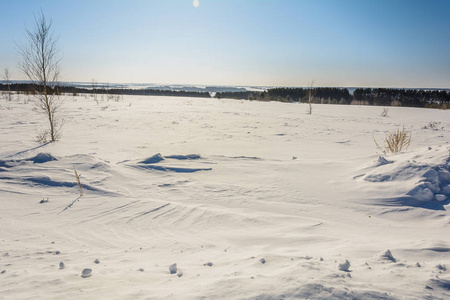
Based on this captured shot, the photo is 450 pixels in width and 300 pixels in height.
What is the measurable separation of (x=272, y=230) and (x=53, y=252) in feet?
6.52

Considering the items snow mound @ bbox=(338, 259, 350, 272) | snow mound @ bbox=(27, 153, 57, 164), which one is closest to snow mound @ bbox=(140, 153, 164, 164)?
snow mound @ bbox=(27, 153, 57, 164)

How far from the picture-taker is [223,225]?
2.64 m

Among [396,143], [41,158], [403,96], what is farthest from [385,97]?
[41,158]

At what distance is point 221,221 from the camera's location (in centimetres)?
272

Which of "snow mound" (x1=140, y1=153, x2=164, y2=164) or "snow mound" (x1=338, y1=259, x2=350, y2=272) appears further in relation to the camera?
"snow mound" (x1=140, y1=153, x2=164, y2=164)

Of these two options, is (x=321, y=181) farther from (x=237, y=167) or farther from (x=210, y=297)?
(x=210, y=297)

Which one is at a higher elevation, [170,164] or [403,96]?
[403,96]

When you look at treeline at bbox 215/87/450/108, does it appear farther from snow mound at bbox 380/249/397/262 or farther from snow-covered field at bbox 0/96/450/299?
snow mound at bbox 380/249/397/262

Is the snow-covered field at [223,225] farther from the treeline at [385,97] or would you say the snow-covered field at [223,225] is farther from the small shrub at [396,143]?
the treeline at [385,97]

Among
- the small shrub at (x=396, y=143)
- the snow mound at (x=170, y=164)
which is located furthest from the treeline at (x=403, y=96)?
the snow mound at (x=170, y=164)

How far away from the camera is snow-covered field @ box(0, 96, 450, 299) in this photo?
1.46m

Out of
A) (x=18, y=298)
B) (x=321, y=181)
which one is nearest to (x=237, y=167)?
(x=321, y=181)

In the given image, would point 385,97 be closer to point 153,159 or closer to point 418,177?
point 418,177

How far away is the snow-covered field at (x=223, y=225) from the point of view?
1.46 meters
